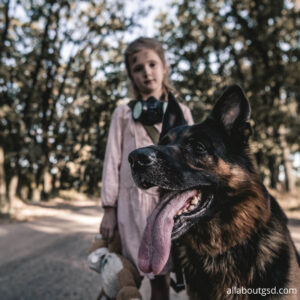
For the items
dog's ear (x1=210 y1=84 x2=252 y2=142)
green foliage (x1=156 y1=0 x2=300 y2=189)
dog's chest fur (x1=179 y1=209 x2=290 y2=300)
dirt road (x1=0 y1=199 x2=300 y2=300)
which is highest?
green foliage (x1=156 y1=0 x2=300 y2=189)

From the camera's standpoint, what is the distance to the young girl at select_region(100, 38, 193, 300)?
2.25m

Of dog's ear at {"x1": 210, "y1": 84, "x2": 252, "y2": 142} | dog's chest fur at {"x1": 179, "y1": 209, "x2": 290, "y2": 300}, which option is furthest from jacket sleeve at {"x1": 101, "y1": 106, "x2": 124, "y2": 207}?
dog's ear at {"x1": 210, "y1": 84, "x2": 252, "y2": 142}

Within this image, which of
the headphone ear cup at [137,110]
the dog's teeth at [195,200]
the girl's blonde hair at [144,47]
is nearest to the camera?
the dog's teeth at [195,200]

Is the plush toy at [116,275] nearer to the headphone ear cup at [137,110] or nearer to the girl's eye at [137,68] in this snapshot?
the headphone ear cup at [137,110]

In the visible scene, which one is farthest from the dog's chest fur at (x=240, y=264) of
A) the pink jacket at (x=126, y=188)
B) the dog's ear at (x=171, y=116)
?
the dog's ear at (x=171, y=116)

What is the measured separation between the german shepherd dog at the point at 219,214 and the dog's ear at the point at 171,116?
0.74ft

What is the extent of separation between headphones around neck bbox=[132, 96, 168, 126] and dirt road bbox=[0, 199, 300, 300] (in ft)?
7.42

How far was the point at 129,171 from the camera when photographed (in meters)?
2.34

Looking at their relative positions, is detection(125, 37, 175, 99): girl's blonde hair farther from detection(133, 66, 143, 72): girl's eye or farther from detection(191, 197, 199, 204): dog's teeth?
detection(191, 197, 199, 204): dog's teeth

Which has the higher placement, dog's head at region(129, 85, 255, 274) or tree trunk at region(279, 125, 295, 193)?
dog's head at region(129, 85, 255, 274)

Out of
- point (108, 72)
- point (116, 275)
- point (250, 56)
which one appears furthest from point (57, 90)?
point (116, 275)

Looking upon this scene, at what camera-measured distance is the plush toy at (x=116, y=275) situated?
6.68ft

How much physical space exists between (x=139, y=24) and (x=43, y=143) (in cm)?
736

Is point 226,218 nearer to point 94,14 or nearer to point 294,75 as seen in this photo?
point 294,75
